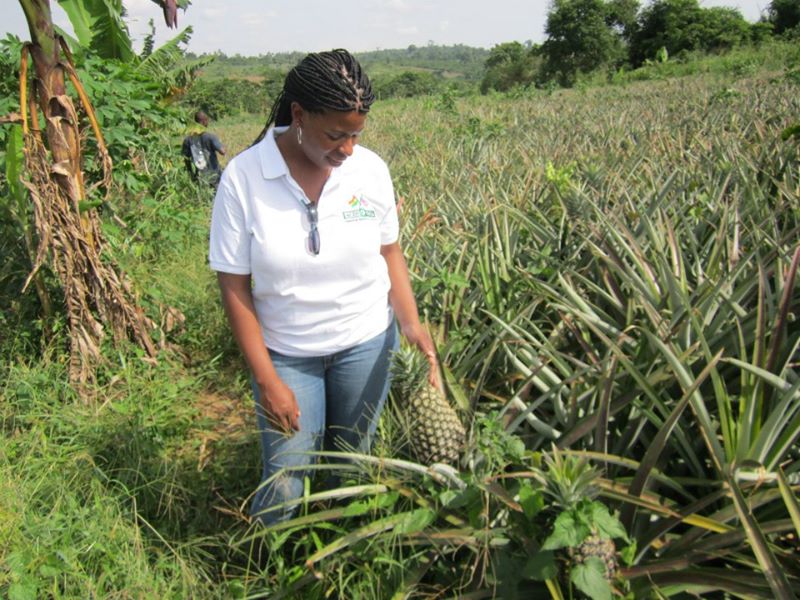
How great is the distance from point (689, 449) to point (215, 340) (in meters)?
2.82

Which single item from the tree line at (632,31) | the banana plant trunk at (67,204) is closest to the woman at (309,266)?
the banana plant trunk at (67,204)

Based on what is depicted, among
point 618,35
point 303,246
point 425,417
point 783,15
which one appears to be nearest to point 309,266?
point 303,246

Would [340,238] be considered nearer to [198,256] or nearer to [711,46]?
[198,256]

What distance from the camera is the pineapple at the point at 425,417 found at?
1.72 m

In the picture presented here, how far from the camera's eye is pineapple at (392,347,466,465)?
5.63 ft

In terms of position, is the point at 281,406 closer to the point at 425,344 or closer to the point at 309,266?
the point at 309,266

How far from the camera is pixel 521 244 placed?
320 cm

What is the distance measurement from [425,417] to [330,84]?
93 centimetres

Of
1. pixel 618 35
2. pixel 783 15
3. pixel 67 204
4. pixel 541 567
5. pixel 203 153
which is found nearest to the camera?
pixel 541 567

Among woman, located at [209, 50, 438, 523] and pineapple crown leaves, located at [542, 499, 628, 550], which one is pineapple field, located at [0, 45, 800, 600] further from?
woman, located at [209, 50, 438, 523]

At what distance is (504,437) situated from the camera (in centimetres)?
166

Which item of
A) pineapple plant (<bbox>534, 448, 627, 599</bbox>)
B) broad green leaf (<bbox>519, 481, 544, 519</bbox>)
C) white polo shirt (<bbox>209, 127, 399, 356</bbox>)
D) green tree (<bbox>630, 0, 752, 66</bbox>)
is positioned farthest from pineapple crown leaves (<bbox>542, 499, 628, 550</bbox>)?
green tree (<bbox>630, 0, 752, 66</bbox>)

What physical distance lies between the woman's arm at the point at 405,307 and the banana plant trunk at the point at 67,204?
189 cm

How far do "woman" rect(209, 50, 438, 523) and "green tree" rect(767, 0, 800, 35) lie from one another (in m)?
36.0
